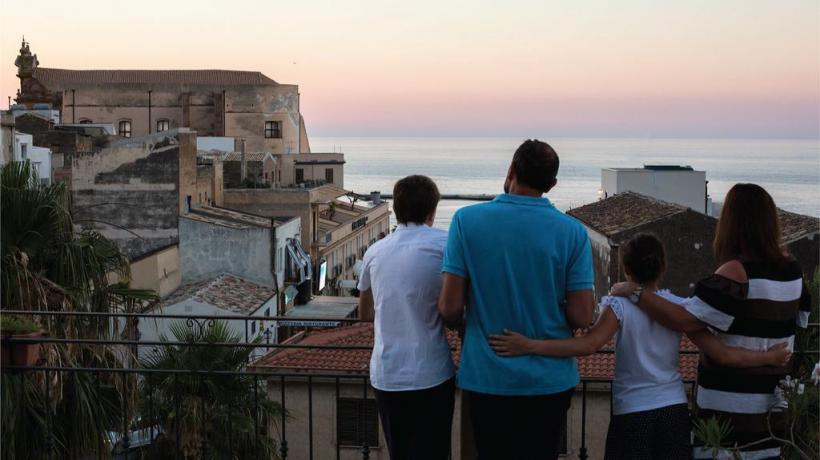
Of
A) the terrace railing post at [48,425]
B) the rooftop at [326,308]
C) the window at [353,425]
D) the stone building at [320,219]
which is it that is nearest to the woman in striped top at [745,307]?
the terrace railing post at [48,425]

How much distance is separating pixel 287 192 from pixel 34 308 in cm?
3739

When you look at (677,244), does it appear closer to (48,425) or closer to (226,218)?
(226,218)

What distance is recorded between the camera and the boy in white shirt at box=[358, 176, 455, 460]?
192 inches

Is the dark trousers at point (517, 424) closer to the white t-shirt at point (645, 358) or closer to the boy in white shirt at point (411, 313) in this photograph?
the boy in white shirt at point (411, 313)

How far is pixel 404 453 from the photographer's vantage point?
514 cm

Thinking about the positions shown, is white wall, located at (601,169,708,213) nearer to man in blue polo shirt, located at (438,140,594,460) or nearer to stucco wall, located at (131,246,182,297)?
stucco wall, located at (131,246,182,297)

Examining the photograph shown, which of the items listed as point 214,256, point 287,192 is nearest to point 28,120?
point 214,256

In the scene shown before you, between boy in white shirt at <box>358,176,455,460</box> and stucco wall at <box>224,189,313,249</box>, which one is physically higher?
boy in white shirt at <box>358,176,455,460</box>

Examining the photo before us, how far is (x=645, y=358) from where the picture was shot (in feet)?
16.2

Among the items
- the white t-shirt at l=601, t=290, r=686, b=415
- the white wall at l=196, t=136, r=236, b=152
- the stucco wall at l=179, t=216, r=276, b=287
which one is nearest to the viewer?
the white t-shirt at l=601, t=290, r=686, b=415

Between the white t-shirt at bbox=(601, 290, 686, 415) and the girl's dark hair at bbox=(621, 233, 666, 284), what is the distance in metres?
0.11

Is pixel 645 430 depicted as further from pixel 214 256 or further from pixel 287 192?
pixel 287 192

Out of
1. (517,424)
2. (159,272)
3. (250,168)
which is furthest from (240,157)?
(517,424)

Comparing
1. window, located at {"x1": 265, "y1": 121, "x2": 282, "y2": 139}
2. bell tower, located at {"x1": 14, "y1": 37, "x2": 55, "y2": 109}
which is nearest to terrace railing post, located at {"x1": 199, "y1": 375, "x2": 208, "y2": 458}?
bell tower, located at {"x1": 14, "y1": 37, "x2": 55, "y2": 109}
